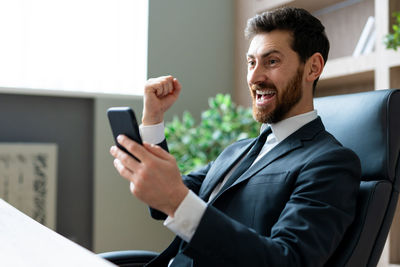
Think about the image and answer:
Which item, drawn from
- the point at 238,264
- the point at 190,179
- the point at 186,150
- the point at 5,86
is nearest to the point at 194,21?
the point at 186,150

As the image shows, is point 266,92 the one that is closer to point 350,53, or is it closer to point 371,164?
point 371,164

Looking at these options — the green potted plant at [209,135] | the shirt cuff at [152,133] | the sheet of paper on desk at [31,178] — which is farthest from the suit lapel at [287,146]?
the sheet of paper on desk at [31,178]

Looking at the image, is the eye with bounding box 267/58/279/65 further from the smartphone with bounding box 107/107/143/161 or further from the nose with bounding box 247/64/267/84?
the smartphone with bounding box 107/107/143/161

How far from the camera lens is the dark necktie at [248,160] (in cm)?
128

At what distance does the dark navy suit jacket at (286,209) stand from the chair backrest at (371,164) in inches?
2.6

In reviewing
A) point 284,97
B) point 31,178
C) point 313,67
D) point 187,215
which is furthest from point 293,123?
point 31,178

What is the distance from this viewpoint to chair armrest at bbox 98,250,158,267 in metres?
1.39

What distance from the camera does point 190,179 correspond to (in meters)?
1.55

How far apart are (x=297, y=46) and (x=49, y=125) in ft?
6.31

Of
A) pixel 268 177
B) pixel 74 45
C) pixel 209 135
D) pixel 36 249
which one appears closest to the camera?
pixel 36 249

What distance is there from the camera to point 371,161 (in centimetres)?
120

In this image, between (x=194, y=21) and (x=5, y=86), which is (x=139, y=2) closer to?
(x=194, y=21)

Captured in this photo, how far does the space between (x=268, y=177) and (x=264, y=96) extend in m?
0.28

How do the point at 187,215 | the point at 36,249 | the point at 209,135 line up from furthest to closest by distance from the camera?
the point at 209,135
the point at 187,215
the point at 36,249
